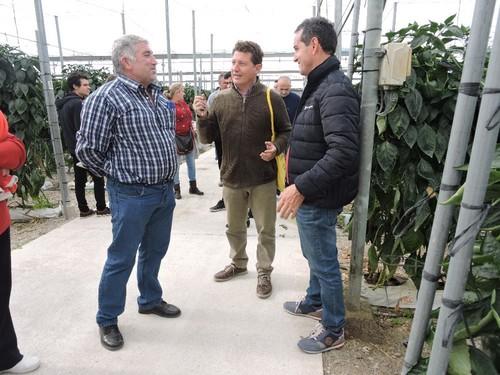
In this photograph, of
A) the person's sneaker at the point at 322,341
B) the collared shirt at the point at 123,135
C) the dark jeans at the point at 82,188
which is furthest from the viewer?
the dark jeans at the point at 82,188

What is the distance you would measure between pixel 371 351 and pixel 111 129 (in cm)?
203

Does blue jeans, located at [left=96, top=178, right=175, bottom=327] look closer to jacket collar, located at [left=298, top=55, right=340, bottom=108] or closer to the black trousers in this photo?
the black trousers

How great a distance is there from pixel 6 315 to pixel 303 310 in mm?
1809

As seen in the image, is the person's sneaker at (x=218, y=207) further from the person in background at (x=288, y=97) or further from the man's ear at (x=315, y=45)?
the man's ear at (x=315, y=45)

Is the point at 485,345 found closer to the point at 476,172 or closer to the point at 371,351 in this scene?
the point at 476,172

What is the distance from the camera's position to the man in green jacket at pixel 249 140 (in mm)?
2734

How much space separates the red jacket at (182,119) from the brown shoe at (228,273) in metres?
3.07

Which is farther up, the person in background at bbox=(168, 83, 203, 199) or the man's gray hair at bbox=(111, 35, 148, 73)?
the man's gray hair at bbox=(111, 35, 148, 73)

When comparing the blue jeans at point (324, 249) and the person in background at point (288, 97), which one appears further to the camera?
the person in background at point (288, 97)

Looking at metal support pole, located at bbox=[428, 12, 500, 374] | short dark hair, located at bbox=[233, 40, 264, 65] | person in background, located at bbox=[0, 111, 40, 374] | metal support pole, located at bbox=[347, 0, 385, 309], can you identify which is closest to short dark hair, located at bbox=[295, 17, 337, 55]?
metal support pole, located at bbox=[347, 0, 385, 309]

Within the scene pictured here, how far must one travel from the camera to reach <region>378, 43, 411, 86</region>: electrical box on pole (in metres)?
2.02

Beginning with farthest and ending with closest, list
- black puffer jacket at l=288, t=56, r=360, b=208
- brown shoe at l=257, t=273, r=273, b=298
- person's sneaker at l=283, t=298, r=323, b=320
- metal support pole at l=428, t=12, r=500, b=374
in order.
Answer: brown shoe at l=257, t=273, r=273, b=298
person's sneaker at l=283, t=298, r=323, b=320
black puffer jacket at l=288, t=56, r=360, b=208
metal support pole at l=428, t=12, r=500, b=374

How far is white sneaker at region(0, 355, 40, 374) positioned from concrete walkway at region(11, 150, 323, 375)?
0.22 feet

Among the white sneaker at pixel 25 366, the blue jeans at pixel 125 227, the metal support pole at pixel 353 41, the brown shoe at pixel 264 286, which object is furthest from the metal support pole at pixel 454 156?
the white sneaker at pixel 25 366
